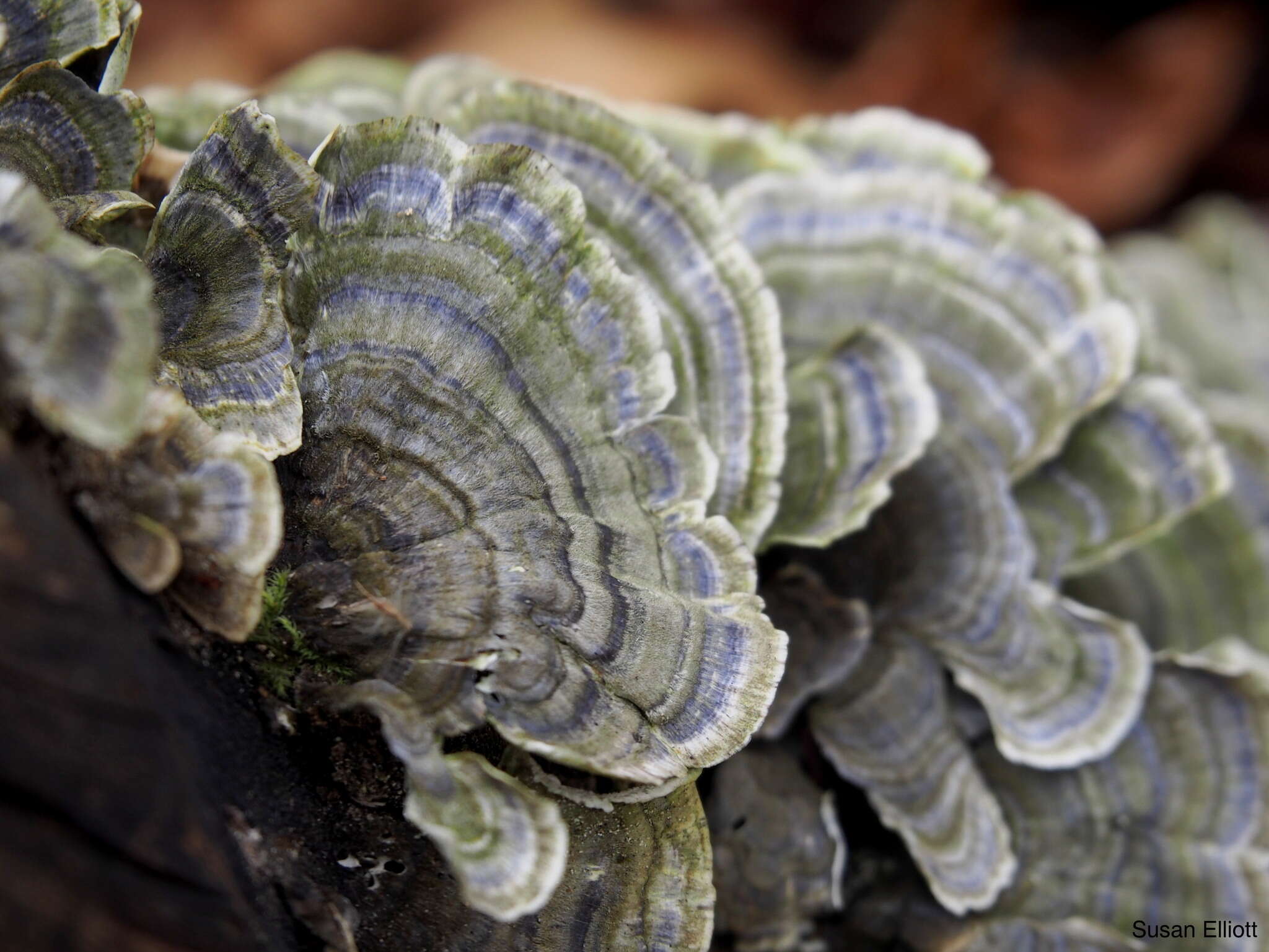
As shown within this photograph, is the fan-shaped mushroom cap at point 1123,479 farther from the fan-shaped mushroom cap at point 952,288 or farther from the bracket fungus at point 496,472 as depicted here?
the bracket fungus at point 496,472

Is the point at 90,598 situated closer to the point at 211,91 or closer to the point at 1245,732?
the point at 211,91

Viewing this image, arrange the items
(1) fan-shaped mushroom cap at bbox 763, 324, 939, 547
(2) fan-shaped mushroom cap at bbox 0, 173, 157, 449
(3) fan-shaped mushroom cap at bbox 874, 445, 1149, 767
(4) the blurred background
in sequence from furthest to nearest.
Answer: (4) the blurred background < (3) fan-shaped mushroom cap at bbox 874, 445, 1149, 767 < (1) fan-shaped mushroom cap at bbox 763, 324, 939, 547 < (2) fan-shaped mushroom cap at bbox 0, 173, 157, 449

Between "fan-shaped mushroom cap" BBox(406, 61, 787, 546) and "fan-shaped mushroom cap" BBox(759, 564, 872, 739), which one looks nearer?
"fan-shaped mushroom cap" BBox(406, 61, 787, 546)

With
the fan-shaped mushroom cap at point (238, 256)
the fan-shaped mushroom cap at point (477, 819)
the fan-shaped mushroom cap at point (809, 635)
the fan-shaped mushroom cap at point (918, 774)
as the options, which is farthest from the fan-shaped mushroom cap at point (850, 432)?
the fan-shaped mushroom cap at point (238, 256)

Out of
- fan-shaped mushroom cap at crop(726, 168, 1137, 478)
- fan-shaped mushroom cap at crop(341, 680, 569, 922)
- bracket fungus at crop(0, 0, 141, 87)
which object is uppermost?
bracket fungus at crop(0, 0, 141, 87)

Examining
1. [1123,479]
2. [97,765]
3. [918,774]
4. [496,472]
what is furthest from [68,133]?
[1123,479]

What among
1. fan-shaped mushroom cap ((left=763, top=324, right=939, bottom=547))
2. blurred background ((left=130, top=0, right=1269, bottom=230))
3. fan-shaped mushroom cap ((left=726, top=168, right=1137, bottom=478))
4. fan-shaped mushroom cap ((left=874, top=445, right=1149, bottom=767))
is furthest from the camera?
blurred background ((left=130, top=0, right=1269, bottom=230))

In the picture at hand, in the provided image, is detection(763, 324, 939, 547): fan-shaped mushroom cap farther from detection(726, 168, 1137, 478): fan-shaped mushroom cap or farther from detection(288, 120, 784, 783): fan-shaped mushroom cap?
detection(288, 120, 784, 783): fan-shaped mushroom cap

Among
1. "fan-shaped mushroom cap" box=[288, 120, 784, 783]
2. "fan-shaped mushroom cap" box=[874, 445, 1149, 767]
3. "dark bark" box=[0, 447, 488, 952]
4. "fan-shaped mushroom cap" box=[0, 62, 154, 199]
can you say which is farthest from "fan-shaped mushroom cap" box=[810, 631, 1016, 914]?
"fan-shaped mushroom cap" box=[0, 62, 154, 199]

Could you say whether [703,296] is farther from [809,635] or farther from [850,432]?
[809,635]
